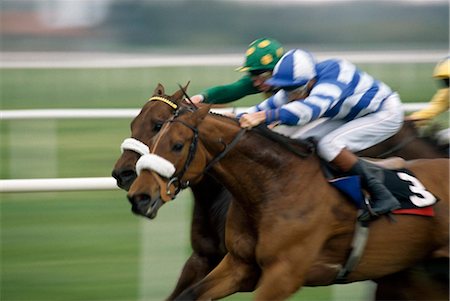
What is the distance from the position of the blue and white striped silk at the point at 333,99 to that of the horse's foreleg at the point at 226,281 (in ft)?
1.98

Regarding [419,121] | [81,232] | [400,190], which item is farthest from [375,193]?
[81,232]

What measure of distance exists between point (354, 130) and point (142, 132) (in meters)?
0.93

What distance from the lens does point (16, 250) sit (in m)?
6.26

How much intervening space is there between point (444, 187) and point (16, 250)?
9.60 feet

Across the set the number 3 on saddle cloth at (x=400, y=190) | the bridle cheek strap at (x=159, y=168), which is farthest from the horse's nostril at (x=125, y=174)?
the number 3 on saddle cloth at (x=400, y=190)

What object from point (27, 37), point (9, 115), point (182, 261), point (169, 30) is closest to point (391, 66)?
point (169, 30)

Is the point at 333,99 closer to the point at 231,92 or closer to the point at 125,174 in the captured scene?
the point at 125,174

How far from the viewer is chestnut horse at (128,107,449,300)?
3961 millimetres

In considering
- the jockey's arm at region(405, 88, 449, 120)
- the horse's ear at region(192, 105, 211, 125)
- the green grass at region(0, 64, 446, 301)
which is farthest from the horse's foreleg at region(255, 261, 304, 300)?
the jockey's arm at region(405, 88, 449, 120)

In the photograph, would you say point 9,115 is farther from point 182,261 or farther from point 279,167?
point 279,167

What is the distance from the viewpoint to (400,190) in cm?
429

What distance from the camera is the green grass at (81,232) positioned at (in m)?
5.05

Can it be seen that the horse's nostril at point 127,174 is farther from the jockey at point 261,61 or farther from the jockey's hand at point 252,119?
the jockey at point 261,61

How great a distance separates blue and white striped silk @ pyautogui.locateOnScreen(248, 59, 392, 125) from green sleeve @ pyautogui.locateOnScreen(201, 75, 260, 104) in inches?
18.9
